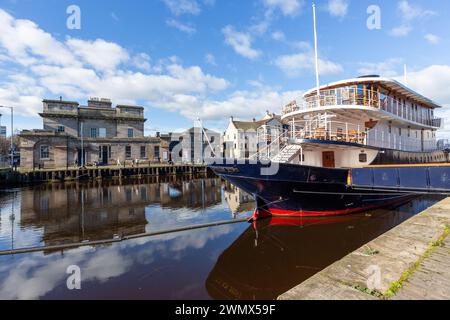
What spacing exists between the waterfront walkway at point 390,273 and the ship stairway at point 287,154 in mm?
6065

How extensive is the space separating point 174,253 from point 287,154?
24.1 feet

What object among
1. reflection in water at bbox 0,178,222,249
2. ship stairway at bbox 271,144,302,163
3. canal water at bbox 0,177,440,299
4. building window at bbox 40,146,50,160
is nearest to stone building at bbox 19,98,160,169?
building window at bbox 40,146,50,160

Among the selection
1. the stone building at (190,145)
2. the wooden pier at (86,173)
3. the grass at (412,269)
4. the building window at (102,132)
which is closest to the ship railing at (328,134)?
the grass at (412,269)

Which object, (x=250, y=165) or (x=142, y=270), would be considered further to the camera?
(x=250, y=165)

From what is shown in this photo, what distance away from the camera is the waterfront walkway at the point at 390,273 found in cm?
323

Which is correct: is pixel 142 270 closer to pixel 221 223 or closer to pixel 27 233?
pixel 221 223

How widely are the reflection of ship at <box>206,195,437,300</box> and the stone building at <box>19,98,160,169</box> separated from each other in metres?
37.1

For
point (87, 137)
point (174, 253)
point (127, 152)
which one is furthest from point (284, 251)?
point (87, 137)

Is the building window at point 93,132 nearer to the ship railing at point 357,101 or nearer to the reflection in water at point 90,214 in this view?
the reflection in water at point 90,214

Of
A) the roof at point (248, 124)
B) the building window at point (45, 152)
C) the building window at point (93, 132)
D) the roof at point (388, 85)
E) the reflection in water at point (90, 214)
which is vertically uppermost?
the roof at point (248, 124)

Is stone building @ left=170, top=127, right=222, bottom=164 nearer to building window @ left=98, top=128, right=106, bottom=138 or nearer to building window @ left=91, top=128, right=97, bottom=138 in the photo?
building window @ left=98, top=128, right=106, bottom=138

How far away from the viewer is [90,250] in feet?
25.9
